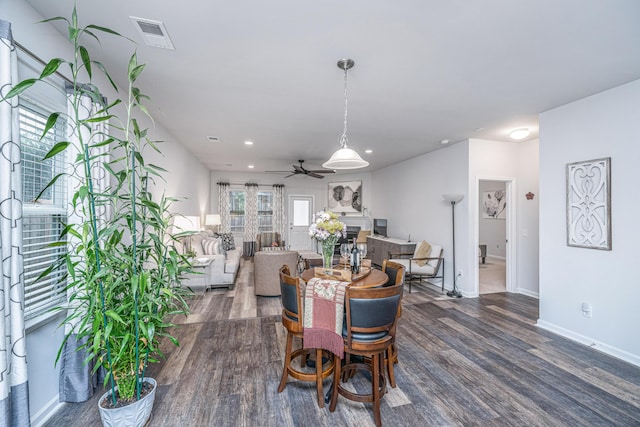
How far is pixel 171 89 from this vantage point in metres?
2.97

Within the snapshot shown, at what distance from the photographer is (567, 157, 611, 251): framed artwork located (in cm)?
300

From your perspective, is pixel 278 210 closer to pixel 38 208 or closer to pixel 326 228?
pixel 326 228

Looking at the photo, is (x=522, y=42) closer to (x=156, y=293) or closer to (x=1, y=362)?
(x=156, y=293)

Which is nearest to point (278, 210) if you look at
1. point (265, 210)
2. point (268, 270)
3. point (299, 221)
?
point (265, 210)

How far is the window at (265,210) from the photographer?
29.8 ft

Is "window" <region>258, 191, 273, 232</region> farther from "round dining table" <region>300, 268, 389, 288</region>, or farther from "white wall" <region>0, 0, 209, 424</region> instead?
"white wall" <region>0, 0, 209, 424</region>

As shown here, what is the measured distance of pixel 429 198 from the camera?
5945 millimetres

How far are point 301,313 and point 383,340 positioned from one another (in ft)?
2.12

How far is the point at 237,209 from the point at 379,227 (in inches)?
180

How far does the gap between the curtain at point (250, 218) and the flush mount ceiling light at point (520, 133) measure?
6.89 meters

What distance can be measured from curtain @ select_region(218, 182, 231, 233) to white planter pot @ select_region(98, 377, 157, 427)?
7096mm

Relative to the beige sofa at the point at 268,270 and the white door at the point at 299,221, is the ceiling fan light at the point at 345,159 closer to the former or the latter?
the beige sofa at the point at 268,270

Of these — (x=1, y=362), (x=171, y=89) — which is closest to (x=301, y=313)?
(x=1, y=362)

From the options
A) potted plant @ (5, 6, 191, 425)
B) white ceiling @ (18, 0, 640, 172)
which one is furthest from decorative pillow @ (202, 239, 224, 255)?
potted plant @ (5, 6, 191, 425)
